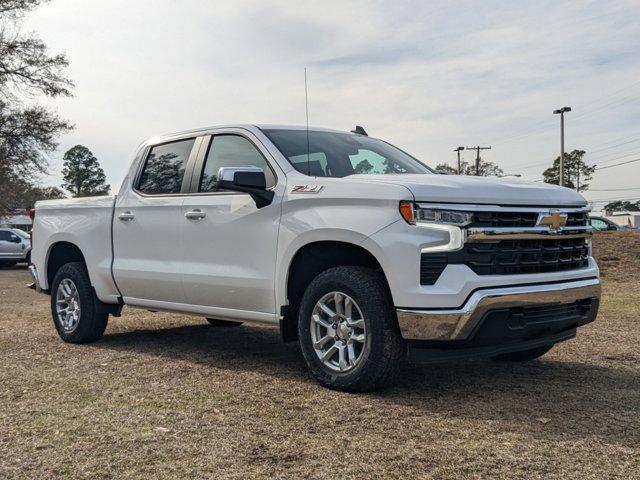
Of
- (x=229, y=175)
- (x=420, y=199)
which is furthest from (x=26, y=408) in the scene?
(x=420, y=199)

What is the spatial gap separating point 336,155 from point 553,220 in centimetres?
180

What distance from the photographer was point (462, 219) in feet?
13.8

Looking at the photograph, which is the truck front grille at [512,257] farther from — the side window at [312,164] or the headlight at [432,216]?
the side window at [312,164]

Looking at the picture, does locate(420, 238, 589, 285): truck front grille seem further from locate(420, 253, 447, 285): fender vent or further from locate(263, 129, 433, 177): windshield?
locate(263, 129, 433, 177): windshield

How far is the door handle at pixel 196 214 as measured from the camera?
556 centimetres

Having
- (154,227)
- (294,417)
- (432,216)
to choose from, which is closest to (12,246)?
(154,227)

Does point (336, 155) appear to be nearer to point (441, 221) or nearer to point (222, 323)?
point (441, 221)

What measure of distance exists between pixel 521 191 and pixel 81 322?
4516mm

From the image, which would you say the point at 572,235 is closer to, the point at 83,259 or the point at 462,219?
the point at 462,219

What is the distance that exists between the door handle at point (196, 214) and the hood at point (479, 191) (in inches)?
54.4

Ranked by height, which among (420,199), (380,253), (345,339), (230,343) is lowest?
(230,343)

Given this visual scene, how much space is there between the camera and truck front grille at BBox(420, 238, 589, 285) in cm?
417

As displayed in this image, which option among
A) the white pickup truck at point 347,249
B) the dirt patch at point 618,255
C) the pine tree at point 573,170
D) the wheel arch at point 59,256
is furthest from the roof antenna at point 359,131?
the pine tree at point 573,170

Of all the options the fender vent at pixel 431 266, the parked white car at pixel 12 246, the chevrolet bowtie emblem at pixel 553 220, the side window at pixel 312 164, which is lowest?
the parked white car at pixel 12 246
